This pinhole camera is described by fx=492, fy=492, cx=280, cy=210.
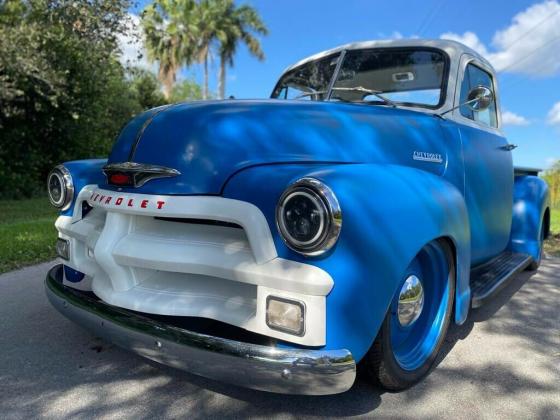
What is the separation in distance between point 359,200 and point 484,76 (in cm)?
264

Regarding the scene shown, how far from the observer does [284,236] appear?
194 cm

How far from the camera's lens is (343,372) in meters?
1.86

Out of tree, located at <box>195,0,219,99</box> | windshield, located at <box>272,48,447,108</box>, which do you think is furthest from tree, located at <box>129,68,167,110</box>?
windshield, located at <box>272,48,447,108</box>

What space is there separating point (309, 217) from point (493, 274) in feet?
7.36

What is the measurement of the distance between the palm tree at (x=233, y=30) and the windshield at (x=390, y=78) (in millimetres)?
22442

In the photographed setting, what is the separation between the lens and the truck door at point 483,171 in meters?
3.38

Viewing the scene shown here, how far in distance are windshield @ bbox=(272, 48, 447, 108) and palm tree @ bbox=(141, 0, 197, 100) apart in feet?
73.5

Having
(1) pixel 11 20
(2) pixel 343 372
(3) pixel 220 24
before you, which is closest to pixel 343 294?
(2) pixel 343 372

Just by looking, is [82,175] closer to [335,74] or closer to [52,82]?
[335,74]

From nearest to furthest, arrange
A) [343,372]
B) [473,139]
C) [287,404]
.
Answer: [343,372], [287,404], [473,139]

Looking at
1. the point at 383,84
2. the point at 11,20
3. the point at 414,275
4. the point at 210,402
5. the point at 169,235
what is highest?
the point at 11,20

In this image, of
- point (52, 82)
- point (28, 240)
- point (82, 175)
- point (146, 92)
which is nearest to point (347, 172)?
point (82, 175)

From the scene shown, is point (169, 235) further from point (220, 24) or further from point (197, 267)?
point (220, 24)

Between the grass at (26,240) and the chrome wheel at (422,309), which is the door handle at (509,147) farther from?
the grass at (26,240)
